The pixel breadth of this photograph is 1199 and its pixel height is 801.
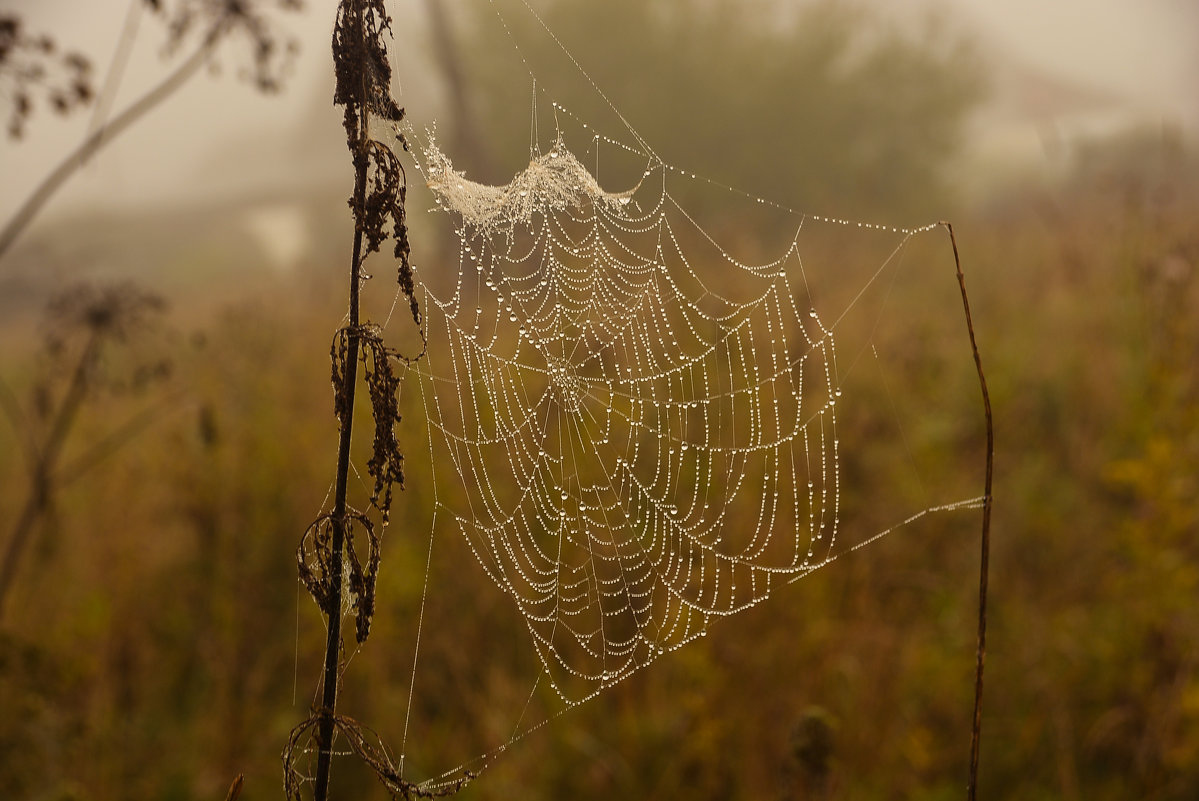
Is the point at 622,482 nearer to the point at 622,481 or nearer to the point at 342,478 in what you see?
the point at 622,481

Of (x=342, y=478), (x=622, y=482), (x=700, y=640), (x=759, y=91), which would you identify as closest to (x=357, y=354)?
(x=342, y=478)

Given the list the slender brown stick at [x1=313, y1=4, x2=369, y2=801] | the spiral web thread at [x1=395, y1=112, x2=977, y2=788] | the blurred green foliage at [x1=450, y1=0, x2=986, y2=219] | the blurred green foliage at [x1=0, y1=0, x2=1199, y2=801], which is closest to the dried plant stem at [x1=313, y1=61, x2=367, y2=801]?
the slender brown stick at [x1=313, y1=4, x2=369, y2=801]

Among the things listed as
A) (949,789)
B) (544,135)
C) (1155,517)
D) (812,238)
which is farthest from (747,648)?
(544,135)

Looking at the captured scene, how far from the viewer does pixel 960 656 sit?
3.57 m

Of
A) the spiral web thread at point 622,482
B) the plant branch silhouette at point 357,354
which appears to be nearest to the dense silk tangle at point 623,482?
the spiral web thread at point 622,482

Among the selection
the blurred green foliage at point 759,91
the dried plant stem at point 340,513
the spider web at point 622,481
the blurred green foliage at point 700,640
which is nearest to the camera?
the dried plant stem at point 340,513

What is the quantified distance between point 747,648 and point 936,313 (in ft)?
16.0

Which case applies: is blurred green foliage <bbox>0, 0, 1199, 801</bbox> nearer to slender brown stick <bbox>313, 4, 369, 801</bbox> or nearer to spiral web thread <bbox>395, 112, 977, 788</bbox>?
spiral web thread <bbox>395, 112, 977, 788</bbox>

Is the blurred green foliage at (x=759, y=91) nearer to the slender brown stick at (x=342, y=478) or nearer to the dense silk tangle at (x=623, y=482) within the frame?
the dense silk tangle at (x=623, y=482)

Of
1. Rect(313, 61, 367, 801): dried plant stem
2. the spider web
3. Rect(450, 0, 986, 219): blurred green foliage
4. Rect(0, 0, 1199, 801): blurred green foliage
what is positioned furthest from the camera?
Rect(450, 0, 986, 219): blurred green foliage

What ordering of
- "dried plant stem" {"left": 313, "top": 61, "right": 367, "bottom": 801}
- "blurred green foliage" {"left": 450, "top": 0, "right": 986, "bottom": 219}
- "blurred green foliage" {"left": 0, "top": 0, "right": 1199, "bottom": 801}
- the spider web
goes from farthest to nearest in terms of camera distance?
"blurred green foliage" {"left": 450, "top": 0, "right": 986, "bottom": 219}
the spider web
"blurred green foliage" {"left": 0, "top": 0, "right": 1199, "bottom": 801}
"dried plant stem" {"left": 313, "top": 61, "right": 367, "bottom": 801}

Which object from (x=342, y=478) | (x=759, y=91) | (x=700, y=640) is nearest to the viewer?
(x=342, y=478)

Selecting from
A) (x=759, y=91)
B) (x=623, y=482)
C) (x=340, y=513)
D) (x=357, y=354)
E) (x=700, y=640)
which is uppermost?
(x=759, y=91)

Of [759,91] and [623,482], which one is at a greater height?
[759,91]
